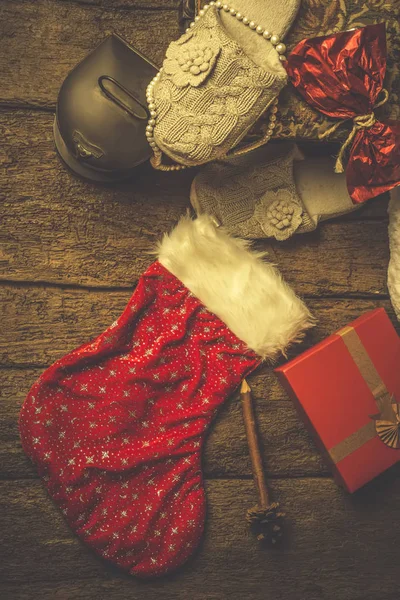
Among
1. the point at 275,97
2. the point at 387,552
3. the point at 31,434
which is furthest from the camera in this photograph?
the point at 387,552

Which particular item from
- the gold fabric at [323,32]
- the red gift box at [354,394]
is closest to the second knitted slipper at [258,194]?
the gold fabric at [323,32]

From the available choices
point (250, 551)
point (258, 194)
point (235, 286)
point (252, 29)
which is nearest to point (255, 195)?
point (258, 194)

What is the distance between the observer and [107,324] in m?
1.07

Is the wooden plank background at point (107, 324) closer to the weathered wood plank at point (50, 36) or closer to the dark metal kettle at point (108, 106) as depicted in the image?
the weathered wood plank at point (50, 36)

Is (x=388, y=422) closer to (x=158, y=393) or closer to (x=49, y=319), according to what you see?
(x=158, y=393)

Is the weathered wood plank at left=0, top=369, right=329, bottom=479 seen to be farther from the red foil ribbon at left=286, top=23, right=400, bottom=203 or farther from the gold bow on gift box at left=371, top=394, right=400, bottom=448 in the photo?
the red foil ribbon at left=286, top=23, right=400, bottom=203

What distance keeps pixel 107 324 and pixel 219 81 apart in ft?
1.57

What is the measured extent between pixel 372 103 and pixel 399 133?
0.21 ft

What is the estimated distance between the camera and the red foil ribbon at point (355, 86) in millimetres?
887

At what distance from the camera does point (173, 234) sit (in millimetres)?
1039

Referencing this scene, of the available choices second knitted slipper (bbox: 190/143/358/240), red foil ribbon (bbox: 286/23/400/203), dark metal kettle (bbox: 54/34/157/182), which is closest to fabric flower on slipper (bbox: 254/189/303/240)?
second knitted slipper (bbox: 190/143/358/240)

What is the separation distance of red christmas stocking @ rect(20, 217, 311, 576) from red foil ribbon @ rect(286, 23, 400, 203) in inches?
10.3

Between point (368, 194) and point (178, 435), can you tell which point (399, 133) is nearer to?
point (368, 194)

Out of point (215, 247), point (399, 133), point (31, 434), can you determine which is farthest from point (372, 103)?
point (31, 434)
